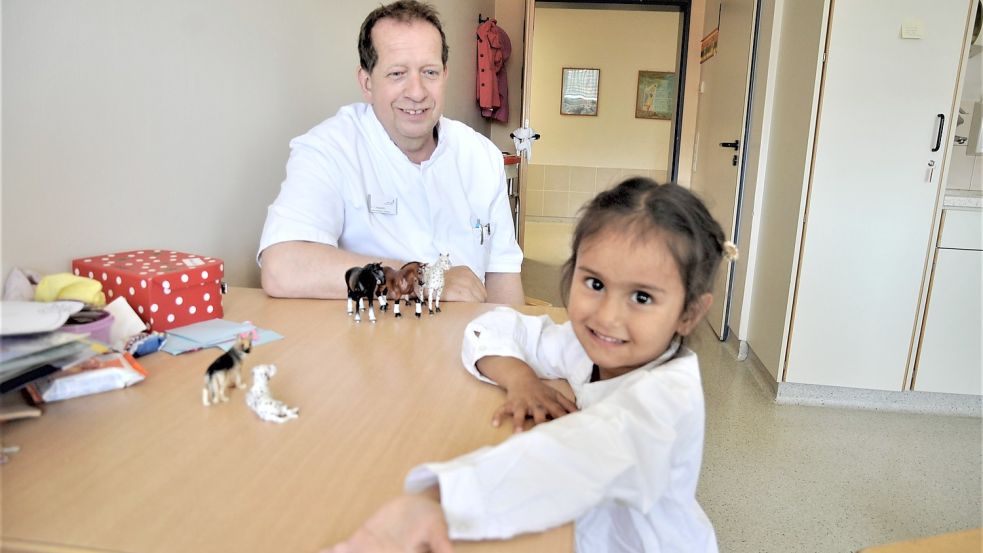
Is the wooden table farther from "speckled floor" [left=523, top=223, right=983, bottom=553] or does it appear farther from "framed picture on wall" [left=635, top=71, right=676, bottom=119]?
"framed picture on wall" [left=635, top=71, right=676, bottom=119]

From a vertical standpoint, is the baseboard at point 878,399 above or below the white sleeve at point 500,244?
below

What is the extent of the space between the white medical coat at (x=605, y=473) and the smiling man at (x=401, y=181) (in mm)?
721

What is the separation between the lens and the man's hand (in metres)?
1.48

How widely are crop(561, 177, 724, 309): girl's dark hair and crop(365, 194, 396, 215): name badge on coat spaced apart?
38.0 inches

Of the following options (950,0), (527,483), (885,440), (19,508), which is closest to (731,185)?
(950,0)

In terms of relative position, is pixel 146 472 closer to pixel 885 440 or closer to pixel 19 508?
pixel 19 508

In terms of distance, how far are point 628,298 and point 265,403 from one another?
1.76 ft

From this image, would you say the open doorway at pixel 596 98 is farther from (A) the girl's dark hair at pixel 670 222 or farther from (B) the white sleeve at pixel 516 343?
(A) the girl's dark hair at pixel 670 222

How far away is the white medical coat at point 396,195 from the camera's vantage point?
166cm

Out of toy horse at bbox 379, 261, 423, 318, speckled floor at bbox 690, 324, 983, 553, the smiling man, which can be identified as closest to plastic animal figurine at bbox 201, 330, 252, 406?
toy horse at bbox 379, 261, 423, 318

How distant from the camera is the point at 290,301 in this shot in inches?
55.4

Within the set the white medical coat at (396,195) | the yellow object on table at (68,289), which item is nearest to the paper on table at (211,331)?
the yellow object on table at (68,289)

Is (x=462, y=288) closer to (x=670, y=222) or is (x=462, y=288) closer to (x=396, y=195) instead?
(x=396, y=195)

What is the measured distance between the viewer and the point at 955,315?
281 centimetres
